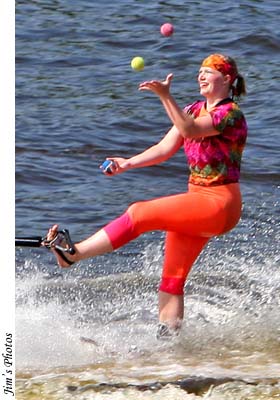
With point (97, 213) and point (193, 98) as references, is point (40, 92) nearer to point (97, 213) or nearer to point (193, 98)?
point (193, 98)

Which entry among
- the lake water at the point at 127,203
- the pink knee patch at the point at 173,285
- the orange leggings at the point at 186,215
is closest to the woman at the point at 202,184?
the orange leggings at the point at 186,215

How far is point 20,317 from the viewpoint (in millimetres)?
8352

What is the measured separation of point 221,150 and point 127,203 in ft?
12.2

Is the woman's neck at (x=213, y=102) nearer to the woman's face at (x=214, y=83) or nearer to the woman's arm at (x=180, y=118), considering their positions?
the woman's face at (x=214, y=83)

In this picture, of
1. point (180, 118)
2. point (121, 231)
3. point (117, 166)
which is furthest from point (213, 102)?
point (121, 231)

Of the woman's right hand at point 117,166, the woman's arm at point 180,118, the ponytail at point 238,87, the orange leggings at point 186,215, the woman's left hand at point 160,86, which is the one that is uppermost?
the ponytail at point 238,87

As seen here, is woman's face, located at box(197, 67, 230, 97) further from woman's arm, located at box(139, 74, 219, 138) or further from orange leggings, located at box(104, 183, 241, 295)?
orange leggings, located at box(104, 183, 241, 295)

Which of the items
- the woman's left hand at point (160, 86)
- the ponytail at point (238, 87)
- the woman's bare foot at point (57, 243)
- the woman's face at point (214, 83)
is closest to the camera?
the woman's left hand at point (160, 86)

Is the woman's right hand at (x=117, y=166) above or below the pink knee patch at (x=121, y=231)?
above

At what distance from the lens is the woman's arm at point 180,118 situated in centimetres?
711

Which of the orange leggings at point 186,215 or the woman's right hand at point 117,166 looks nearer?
the orange leggings at point 186,215

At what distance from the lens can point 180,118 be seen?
23.5 feet

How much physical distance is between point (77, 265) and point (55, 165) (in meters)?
2.52

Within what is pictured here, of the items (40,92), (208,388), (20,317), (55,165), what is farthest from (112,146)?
(208,388)
